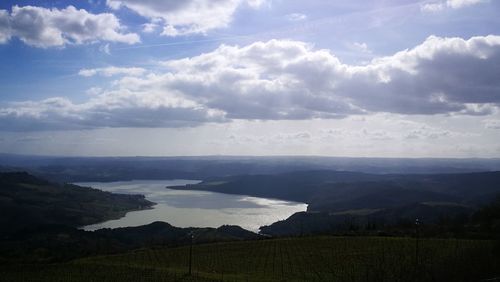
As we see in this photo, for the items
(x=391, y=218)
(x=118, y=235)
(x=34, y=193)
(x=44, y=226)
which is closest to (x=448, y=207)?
(x=391, y=218)

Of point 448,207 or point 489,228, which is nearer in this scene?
point 489,228

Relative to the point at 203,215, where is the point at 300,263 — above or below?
above

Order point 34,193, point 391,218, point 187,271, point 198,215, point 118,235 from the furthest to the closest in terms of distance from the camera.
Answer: point 34,193, point 198,215, point 391,218, point 118,235, point 187,271

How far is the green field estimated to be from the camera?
26.9m

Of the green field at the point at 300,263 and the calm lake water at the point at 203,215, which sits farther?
the calm lake water at the point at 203,215

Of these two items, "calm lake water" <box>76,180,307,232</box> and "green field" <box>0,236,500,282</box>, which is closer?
"green field" <box>0,236,500,282</box>

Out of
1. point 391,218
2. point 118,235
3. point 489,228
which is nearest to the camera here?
point 489,228

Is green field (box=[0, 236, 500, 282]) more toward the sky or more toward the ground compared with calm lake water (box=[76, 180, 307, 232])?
more toward the sky

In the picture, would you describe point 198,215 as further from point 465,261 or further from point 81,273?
point 465,261

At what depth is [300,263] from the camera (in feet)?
131

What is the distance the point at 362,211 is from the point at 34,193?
Result: 131 metres

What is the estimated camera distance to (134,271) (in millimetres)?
38594

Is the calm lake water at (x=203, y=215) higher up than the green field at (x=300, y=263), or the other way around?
the green field at (x=300, y=263)

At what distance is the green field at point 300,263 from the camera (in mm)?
26906
